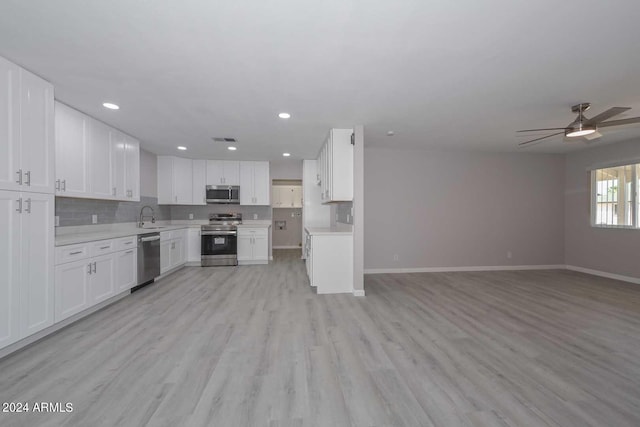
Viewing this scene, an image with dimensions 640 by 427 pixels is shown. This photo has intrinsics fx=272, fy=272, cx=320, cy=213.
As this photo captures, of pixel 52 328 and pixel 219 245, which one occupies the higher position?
pixel 219 245

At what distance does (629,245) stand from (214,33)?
7119 mm

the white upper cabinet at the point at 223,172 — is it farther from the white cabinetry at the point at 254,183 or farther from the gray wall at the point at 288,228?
the gray wall at the point at 288,228

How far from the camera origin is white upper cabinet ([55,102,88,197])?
309 cm

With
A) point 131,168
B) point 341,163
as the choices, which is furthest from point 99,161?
point 341,163

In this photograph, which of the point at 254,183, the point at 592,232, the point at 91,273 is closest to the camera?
the point at 91,273

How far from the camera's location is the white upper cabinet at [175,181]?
6.09m

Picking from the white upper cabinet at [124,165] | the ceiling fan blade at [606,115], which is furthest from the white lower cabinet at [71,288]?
the ceiling fan blade at [606,115]

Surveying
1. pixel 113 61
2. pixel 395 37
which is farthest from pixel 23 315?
pixel 395 37

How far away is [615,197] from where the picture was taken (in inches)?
201

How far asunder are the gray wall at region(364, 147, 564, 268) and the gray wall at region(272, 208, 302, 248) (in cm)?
440

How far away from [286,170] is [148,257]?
12.6 feet

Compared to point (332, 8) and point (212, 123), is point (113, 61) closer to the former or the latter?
point (212, 123)

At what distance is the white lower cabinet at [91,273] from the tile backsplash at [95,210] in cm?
70

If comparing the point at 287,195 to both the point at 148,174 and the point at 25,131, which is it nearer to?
the point at 148,174
